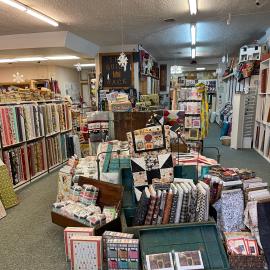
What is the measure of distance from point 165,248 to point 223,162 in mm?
3672

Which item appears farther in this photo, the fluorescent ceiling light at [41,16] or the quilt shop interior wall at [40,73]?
the quilt shop interior wall at [40,73]

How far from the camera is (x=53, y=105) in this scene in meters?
5.00

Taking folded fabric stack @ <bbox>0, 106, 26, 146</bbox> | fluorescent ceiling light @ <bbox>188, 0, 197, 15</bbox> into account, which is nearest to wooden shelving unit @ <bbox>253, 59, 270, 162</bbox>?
fluorescent ceiling light @ <bbox>188, 0, 197, 15</bbox>

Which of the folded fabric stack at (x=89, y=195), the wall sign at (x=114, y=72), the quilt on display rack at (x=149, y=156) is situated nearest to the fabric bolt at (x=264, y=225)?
the quilt on display rack at (x=149, y=156)

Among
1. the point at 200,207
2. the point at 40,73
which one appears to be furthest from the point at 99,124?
the point at 40,73

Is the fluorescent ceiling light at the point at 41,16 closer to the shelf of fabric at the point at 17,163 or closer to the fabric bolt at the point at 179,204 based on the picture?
the shelf of fabric at the point at 17,163

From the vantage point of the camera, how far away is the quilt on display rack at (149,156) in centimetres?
246

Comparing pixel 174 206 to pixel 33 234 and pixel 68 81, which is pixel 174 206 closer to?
pixel 33 234

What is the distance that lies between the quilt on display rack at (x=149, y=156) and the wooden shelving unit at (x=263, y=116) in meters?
3.75

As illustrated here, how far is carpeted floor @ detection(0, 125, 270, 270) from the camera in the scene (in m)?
2.32

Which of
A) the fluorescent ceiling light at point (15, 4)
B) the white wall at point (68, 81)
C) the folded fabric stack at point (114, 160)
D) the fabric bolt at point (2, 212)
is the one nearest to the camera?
the folded fabric stack at point (114, 160)

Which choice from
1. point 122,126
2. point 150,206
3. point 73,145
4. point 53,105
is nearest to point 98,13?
point 53,105

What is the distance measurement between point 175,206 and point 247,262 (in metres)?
0.71

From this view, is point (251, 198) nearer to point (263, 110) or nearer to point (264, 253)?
point (264, 253)
